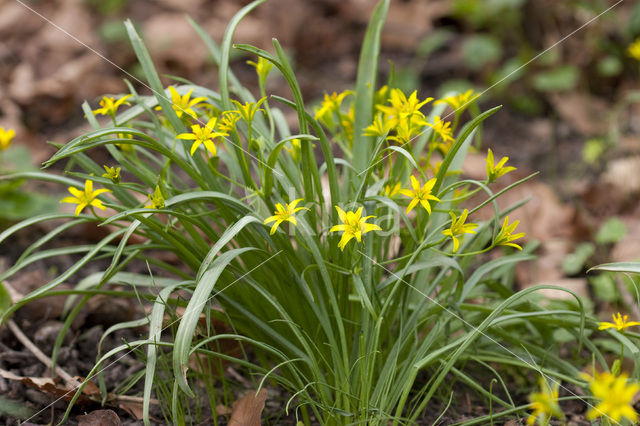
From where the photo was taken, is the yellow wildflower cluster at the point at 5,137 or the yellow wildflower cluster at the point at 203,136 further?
the yellow wildflower cluster at the point at 5,137

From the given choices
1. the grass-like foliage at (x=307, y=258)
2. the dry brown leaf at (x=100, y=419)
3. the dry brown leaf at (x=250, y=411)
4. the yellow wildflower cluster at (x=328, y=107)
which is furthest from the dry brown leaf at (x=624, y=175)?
the dry brown leaf at (x=100, y=419)

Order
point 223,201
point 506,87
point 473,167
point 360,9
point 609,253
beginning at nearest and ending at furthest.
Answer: point 223,201 < point 609,253 < point 473,167 < point 506,87 < point 360,9

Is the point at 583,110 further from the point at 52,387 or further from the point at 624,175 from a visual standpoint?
the point at 52,387

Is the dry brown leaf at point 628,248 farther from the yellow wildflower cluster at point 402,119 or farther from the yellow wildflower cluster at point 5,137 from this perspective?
the yellow wildflower cluster at point 5,137

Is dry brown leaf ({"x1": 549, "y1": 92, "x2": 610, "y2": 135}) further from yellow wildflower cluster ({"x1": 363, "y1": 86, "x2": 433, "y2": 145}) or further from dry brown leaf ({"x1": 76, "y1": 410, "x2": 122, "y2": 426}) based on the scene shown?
dry brown leaf ({"x1": 76, "y1": 410, "x2": 122, "y2": 426})

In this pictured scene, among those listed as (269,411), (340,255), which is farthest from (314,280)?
(269,411)

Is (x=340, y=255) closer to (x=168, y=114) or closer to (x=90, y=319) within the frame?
(x=168, y=114)
